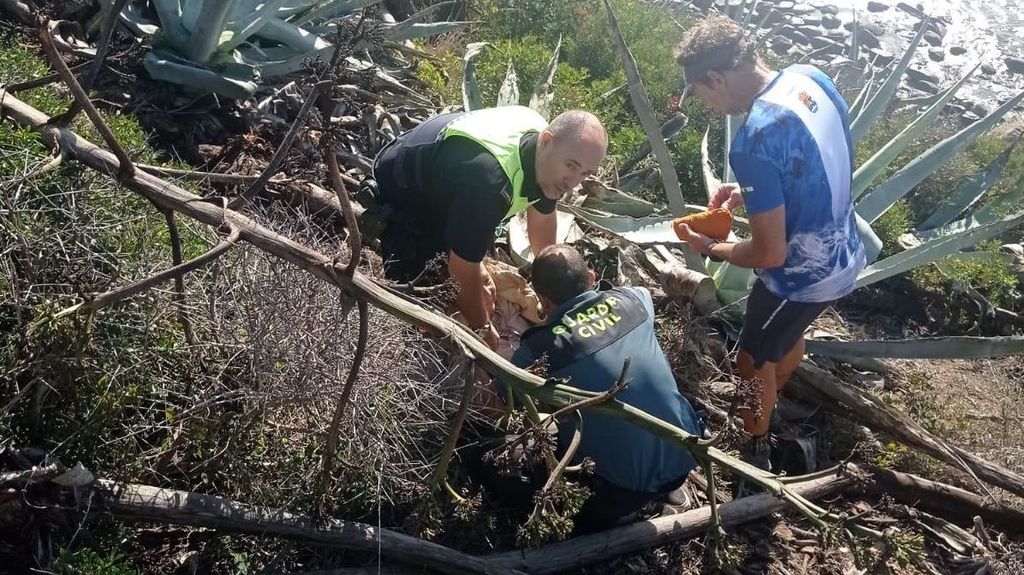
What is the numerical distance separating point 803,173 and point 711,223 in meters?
0.62

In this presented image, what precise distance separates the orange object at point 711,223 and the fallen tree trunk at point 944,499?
132cm

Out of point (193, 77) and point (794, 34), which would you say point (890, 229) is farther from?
point (193, 77)

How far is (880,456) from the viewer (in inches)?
172

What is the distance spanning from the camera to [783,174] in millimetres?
3389

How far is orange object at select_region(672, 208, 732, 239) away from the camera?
396cm

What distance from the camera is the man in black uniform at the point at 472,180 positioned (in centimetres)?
347

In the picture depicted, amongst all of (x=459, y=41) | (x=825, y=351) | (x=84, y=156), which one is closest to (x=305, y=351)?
(x=84, y=156)

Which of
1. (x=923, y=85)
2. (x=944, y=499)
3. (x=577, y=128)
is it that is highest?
(x=577, y=128)

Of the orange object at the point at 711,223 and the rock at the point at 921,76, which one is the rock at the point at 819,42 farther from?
the orange object at the point at 711,223

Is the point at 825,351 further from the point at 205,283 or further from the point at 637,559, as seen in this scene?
the point at 205,283

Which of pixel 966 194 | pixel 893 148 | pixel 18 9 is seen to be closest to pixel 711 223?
pixel 893 148

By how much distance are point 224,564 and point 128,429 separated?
56cm

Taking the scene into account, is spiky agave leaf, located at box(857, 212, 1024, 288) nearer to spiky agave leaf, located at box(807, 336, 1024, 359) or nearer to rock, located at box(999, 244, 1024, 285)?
spiky agave leaf, located at box(807, 336, 1024, 359)

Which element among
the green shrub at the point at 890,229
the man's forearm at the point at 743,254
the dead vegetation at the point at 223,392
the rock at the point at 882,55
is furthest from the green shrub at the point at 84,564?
the rock at the point at 882,55
